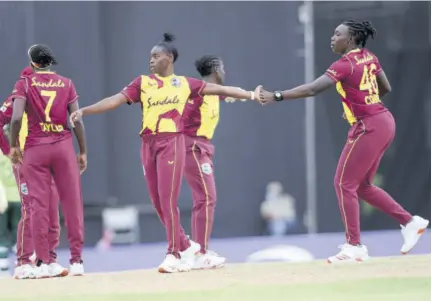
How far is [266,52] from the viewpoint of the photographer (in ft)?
48.2

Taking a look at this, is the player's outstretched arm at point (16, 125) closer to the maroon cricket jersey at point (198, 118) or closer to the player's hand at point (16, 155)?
the player's hand at point (16, 155)

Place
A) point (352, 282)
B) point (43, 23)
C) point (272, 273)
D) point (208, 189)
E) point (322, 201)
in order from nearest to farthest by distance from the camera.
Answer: point (352, 282)
point (272, 273)
point (208, 189)
point (43, 23)
point (322, 201)

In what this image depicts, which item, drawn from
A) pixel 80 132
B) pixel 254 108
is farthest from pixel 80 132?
pixel 254 108

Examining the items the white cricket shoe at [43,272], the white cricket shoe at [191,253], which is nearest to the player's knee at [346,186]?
the white cricket shoe at [191,253]

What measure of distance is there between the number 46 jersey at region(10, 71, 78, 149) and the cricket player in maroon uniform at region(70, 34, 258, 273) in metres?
0.29

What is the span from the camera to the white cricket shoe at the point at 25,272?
7.93 m

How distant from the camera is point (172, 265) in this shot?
26.0ft

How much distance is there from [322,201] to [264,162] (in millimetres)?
982

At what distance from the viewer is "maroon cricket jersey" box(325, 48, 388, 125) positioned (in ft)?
26.1

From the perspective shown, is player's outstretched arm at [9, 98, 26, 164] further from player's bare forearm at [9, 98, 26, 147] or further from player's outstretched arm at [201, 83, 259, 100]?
player's outstretched arm at [201, 83, 259, 100]

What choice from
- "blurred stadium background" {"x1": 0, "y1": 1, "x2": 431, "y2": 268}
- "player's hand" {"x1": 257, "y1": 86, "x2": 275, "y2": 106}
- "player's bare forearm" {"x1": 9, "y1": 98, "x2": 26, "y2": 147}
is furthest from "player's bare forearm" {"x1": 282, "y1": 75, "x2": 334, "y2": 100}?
"blurred stadium background" {"x1": 0, "y1": 1, "x2": 431, "y2": 268}

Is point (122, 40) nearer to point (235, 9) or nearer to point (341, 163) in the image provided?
point (235, 9)

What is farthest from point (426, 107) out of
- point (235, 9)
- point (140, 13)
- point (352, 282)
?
point (352, 282)

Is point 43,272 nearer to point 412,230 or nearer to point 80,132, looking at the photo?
point 80,132
